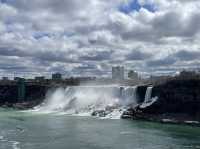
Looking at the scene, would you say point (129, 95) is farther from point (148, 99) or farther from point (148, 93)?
point (148, 99)

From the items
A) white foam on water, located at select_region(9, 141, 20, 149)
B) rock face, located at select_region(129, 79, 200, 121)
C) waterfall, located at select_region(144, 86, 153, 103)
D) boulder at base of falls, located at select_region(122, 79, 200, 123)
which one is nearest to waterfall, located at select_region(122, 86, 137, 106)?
waterfall, located at select_region(144, 86, 153, 103)

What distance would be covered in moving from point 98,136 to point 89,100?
34.8 meters

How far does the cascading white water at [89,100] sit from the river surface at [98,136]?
514 inches

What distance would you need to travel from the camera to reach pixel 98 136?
3953cm

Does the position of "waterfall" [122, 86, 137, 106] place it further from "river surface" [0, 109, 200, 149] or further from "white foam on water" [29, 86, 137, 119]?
"river surface" [0, 109, 200, 149]

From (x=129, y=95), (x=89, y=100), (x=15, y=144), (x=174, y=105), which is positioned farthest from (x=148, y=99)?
(x=15, y=144)

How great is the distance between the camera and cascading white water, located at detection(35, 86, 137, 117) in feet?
217

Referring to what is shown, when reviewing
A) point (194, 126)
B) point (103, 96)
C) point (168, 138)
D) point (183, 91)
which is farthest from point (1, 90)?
point (168, 138)

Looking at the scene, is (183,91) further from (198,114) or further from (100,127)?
(100,127)

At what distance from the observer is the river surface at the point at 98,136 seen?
113ft

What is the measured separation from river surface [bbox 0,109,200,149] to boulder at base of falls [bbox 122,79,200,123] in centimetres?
462

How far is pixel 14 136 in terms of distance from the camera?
3931cm

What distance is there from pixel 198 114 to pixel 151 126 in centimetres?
827

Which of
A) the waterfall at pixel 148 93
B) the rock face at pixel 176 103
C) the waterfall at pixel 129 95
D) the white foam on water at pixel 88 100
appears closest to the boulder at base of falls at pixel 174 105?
the rock face at pixel 176 103
